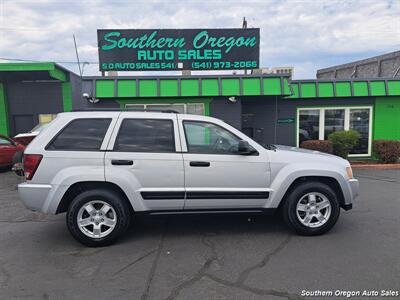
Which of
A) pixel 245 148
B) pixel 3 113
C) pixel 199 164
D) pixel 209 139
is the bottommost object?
pixel 199 164

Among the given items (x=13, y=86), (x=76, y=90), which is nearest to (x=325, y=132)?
(x=76, y=90)

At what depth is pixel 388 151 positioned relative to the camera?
10.0 m

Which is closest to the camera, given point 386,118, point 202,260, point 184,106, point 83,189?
point 202,260

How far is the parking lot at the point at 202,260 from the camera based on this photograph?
2900 millimetres

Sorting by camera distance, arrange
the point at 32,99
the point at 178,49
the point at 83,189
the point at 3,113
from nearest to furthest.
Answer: the point at 83,189 → the point at 178,49 → the point at 3,113 → the point at 32,99

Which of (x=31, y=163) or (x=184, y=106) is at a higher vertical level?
(x=184, y=106)

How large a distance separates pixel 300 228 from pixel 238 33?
8833mm

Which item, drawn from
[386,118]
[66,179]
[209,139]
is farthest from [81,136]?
[386,118]

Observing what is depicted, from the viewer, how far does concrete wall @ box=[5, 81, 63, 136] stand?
13.0 metres

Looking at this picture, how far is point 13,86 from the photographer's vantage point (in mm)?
13000

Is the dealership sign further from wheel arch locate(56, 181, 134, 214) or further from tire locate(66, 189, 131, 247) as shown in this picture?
tire locate(66, 189, 131, 247)

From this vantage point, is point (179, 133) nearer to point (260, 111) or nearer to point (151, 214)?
point (151, 214)

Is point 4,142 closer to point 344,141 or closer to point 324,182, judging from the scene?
point 324,182

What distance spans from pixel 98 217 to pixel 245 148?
2261mm
